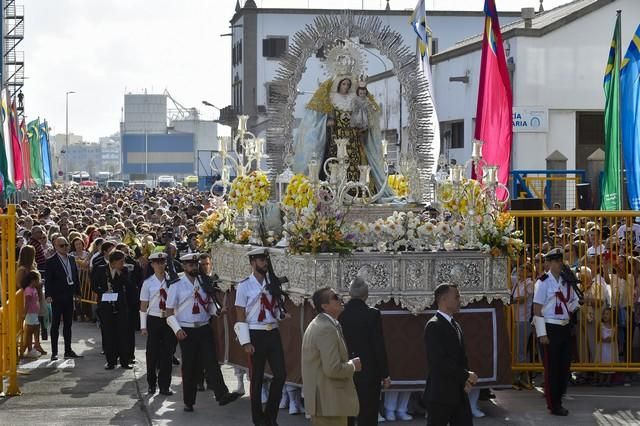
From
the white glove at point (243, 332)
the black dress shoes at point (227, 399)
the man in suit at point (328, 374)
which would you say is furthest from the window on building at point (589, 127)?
the man in suit at point (328, 374)

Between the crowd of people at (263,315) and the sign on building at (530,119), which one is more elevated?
the sign on building at (530,119)

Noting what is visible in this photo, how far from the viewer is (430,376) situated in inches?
405

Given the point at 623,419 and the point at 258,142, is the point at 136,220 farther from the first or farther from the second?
the point at 623,419

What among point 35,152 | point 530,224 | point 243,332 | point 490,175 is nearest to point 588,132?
point 530,224

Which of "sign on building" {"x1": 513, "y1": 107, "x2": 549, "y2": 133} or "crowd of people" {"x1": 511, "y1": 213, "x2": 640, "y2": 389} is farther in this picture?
"sign on building" {"x1": 513, "y1": 107, "x2": 549, "y2": 133}

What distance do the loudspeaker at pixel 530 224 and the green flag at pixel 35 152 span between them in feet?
139

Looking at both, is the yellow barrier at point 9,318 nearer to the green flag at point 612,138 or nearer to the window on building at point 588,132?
the green flag at point 612,138

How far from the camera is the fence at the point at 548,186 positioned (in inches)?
1038

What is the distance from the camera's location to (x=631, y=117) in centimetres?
2050

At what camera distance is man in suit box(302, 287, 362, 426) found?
9.89 m

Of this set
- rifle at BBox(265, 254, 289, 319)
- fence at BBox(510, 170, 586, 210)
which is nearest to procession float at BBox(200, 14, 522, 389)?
rifle at BBox(265, 254, 289, 319)

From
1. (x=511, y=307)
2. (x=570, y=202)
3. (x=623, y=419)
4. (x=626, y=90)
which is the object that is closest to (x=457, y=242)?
(x=511, y=307)

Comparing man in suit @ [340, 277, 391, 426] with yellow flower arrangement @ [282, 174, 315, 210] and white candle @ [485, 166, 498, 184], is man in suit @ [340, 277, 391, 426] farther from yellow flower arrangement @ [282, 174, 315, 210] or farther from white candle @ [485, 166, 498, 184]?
white candle @ [485, 166, 498, 184]

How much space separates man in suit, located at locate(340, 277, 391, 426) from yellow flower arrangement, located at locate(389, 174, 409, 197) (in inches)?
217
